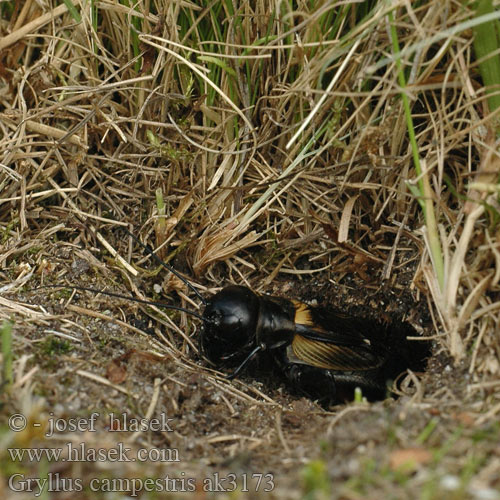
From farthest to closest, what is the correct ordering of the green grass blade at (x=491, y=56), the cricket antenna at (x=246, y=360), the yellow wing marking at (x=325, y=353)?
the yellow wing marking at (x=325, y=353), the cricket antenna at (x=246, y=360), the green grass blade at (x=491, y=56)

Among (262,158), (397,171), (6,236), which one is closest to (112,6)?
(262,158)

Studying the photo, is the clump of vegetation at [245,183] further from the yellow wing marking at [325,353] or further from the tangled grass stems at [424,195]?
the yellow wing marking at [325,353]

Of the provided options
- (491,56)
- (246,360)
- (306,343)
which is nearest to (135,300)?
(246,360)

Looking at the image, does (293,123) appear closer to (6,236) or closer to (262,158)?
(262,158)

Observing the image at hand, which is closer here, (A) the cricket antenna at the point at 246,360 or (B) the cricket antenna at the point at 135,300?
(B) the cricket antenna at the point at 135,300

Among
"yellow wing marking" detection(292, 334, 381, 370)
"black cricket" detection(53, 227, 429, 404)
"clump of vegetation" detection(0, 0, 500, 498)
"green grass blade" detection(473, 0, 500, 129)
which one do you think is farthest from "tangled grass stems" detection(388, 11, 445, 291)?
"yellow wing marking" detection(292, 334, 381, 370)

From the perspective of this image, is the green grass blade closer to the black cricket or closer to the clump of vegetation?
the clump of vegetation

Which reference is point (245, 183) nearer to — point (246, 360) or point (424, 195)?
point (246, 360)

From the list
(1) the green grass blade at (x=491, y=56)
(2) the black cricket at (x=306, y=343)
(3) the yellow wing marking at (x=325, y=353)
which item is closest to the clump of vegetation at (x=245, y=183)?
(1) the green grass blade at (x=491, y=56)
